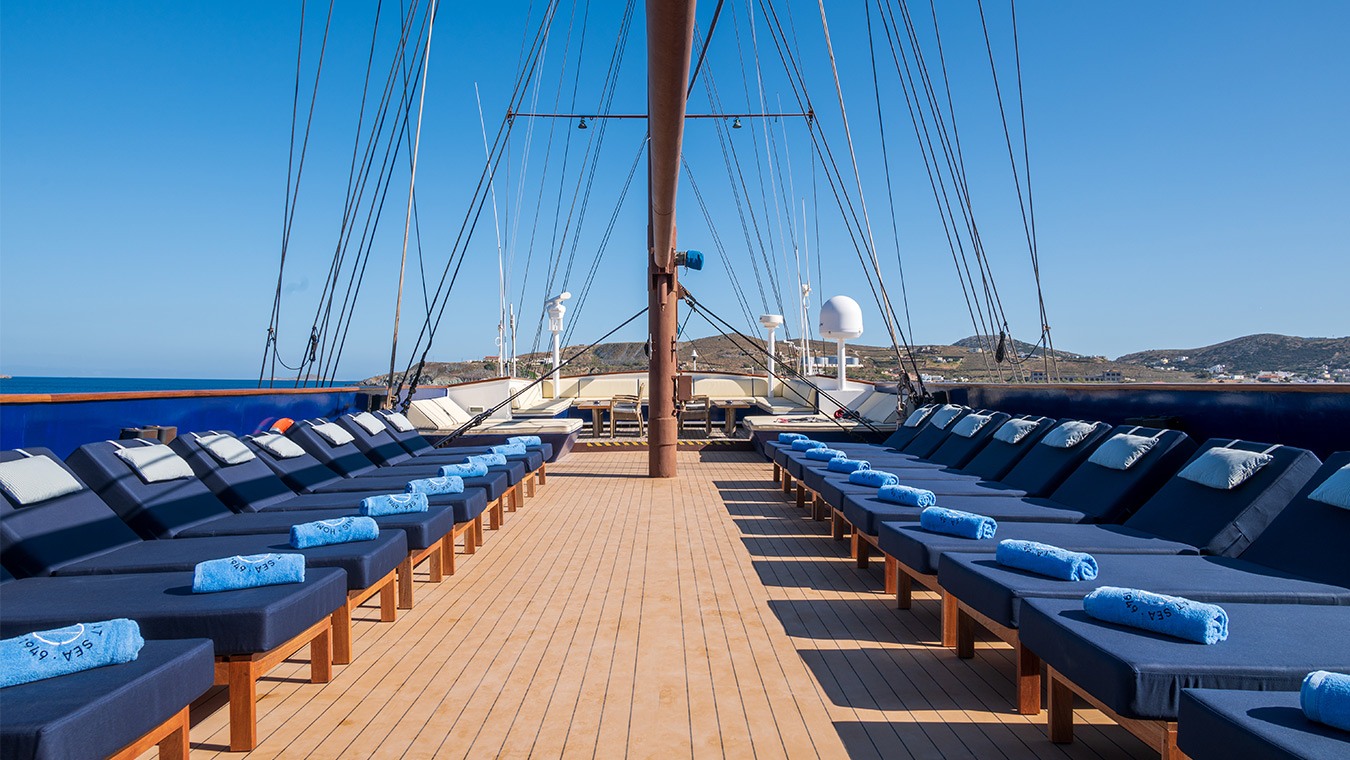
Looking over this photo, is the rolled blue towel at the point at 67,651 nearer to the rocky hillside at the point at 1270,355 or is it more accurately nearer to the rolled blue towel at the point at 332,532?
the rolled blue towel at the point at 332,532

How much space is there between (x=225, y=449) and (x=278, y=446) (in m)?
0.62

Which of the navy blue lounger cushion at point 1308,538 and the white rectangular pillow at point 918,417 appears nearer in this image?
the navy blue lounger cushion at point 1308,538

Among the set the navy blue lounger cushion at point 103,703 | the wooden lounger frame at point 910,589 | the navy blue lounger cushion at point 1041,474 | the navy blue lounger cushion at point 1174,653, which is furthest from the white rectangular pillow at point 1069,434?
the navy blue lounger cushion at point 103,703

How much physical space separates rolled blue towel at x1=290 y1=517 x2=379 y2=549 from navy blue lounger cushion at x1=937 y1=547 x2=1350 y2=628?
6.49 ft

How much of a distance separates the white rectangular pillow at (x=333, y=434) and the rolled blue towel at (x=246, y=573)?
3.29m

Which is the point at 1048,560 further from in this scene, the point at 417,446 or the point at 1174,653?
the point at 417,446

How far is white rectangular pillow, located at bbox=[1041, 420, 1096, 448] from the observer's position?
4.47 m

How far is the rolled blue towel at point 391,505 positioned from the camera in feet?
11.9

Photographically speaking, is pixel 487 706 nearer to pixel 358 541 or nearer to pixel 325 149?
pixel 358 541

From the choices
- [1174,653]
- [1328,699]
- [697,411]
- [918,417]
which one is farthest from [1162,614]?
[697,411]

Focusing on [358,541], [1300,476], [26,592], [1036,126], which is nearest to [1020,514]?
[1300,476]

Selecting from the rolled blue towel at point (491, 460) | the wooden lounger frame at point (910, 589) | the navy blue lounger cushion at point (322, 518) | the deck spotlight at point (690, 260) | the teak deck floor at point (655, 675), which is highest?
the deck spotlight at point (690, 260)

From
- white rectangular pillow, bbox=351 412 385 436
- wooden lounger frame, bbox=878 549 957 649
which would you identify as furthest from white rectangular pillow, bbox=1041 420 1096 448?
white rectangular pillow, bbox=351 412 385 436

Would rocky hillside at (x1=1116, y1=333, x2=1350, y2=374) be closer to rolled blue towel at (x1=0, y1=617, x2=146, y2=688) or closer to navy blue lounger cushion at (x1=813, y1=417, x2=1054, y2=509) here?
navy blue lounger cushion at (x1=813, y1=417, x2=1054, y2=509)
